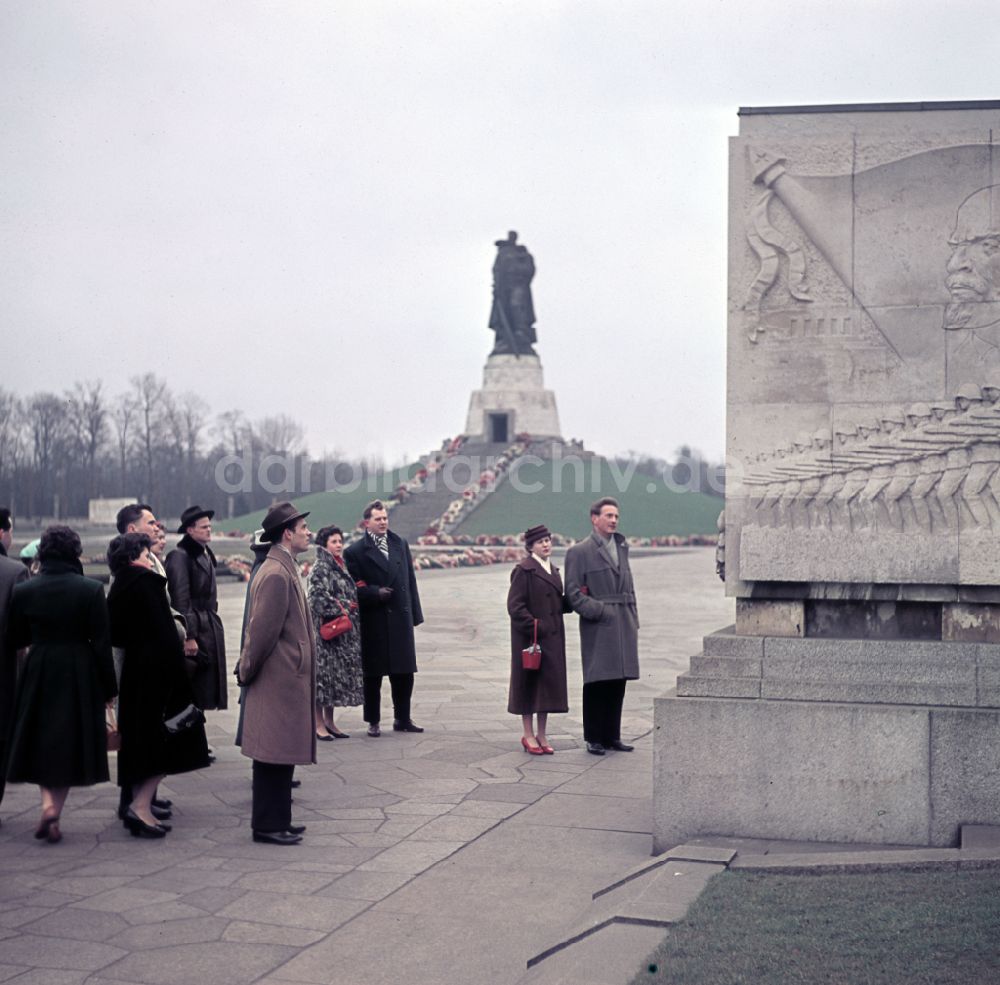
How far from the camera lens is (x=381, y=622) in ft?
30.7

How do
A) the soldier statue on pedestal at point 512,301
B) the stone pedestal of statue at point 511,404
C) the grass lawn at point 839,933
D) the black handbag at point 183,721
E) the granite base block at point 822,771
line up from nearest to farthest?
1. the grass lawn at point 839,933
2. the granite base block at point 822,771
3. the black handbag at point 183,721
4. the stone pedestal of statue at point 511,404
5. the soldier statue on pedestal at point 512,301

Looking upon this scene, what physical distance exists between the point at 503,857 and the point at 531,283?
51.2 m

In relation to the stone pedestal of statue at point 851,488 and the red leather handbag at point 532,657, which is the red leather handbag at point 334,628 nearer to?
the red leather handbag at point 532,657

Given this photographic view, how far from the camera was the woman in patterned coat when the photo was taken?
28.9ft

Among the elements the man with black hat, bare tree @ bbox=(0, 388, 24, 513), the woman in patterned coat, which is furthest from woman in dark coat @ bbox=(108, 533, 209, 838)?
bare tree @ bbox=(0, 388, 24, 513)

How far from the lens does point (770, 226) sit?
20.1 ft

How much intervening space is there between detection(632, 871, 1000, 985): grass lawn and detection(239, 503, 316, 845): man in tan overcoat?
2299 mm

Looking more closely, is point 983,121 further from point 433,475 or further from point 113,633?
point 433,475

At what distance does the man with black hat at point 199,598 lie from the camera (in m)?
7.90

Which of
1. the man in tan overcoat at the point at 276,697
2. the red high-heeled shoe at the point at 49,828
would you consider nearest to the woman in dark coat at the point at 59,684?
the red high-heeled shoe at the point at 49,828

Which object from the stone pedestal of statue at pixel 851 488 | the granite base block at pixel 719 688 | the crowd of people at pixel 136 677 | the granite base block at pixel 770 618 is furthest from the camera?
the crowd of people at pixel 136 677

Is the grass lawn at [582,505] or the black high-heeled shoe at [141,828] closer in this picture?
the black high-heeled shoe at [141,828]

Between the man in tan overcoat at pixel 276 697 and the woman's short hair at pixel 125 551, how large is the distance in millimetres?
793

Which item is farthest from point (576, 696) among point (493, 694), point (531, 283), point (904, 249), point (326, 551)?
point (531, 283)
